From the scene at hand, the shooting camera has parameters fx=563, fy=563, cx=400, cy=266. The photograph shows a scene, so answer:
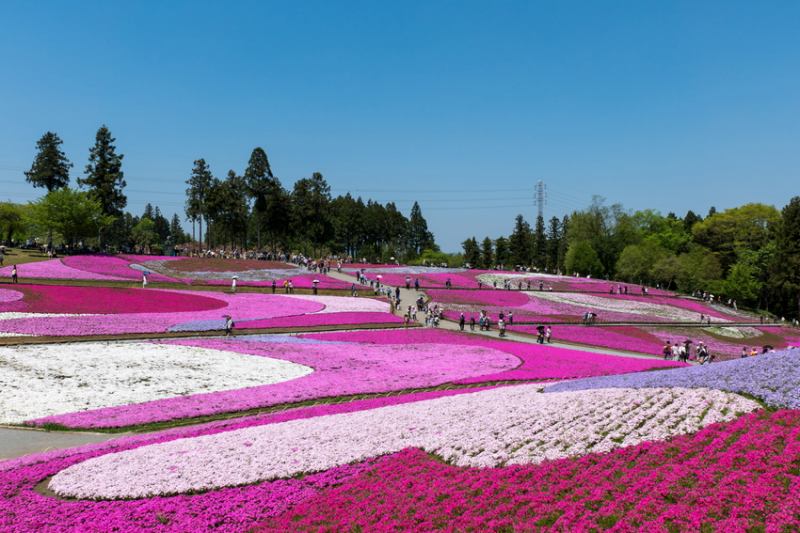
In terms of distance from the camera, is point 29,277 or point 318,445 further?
point 29,277

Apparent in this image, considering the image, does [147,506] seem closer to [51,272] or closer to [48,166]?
[51,272]

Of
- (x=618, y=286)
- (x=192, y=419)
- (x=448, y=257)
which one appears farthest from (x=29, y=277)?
(x=448, y=257)

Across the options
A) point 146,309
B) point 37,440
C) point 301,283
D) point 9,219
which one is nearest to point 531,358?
point 37,440

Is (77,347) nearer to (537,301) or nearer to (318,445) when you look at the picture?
(318,445)

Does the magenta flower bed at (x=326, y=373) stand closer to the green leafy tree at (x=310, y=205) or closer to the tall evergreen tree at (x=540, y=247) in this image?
the green leafy tree at (x=310, y=205)

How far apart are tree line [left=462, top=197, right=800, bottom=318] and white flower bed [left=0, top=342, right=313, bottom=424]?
89839mm

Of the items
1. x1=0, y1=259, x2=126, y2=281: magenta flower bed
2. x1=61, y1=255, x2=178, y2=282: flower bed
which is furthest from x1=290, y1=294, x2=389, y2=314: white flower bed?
x1=0, y1=259, x2=126, y2=281: magenta flower bed

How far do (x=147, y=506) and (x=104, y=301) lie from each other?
119ft

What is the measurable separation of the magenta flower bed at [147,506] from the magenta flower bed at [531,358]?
604 inches

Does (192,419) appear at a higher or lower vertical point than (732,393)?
lower

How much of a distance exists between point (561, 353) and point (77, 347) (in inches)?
1130

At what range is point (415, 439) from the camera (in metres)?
15.3

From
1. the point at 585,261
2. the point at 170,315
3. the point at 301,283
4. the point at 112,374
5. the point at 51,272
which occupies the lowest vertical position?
the point at 112,374

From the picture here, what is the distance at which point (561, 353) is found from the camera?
37281mm
